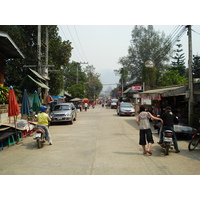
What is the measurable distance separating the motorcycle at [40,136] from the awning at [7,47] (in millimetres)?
5157

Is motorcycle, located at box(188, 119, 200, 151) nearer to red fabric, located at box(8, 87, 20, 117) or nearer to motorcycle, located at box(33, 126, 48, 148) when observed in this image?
motorcycle, located at box(33, 126, 48, 148)

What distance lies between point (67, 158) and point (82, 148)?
1.52 meters

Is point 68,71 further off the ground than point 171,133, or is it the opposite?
point 68,71

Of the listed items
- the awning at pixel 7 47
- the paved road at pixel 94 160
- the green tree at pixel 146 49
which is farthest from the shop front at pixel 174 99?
the green tree at pixel 146 49

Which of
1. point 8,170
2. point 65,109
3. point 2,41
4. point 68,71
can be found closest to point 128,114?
point 65,109

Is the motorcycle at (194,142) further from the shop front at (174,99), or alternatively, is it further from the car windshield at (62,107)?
the car windshield at (62,107)

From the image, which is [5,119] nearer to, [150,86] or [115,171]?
[115,171]

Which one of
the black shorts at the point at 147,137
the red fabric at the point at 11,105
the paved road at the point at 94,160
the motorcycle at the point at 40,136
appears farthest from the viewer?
the red fabric at the point at 11,105

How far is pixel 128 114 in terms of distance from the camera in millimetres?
23812

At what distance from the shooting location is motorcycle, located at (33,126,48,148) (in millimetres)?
8367

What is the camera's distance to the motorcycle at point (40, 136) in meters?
8.37

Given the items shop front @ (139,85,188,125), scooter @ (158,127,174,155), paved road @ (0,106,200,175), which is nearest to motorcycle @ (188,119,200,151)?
paved road @ (0,106,200,175)

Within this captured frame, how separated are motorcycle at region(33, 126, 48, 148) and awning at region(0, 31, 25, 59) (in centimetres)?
516

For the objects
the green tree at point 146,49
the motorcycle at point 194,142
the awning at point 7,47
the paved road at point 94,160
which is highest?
the green tree at point 146,49
